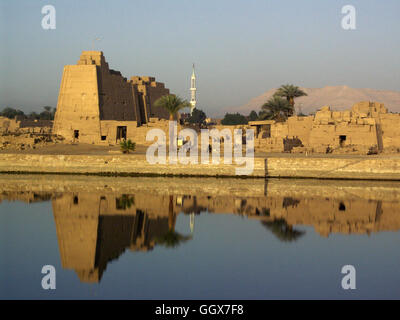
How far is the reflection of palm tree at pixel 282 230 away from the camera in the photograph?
13625 millimetres

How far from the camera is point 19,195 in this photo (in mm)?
19797

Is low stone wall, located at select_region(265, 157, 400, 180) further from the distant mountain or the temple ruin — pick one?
the distant mountain

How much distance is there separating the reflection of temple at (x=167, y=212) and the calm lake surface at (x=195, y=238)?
0.12 feet

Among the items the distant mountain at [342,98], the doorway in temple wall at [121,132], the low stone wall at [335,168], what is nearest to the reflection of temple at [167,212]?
the low stone wall at [335,168]

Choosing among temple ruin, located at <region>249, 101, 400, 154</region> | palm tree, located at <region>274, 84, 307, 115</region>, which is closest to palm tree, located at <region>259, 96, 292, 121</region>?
palm tree, located at <region>274, 84, 307, 115</region>

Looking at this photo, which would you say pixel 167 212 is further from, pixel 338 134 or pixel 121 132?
pixel 121 132

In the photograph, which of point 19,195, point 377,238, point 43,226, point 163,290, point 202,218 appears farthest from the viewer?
point 19,195

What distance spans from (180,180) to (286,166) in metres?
5.18

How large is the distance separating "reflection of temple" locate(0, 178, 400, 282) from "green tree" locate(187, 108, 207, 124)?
59.3 m

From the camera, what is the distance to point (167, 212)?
16.8 metres

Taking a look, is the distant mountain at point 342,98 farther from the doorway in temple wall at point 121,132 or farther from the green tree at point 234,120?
the doorway in temple wall at point 121,132

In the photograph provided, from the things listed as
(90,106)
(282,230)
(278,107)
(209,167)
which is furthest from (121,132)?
(282,230)

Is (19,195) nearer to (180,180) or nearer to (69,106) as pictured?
(180,180)
